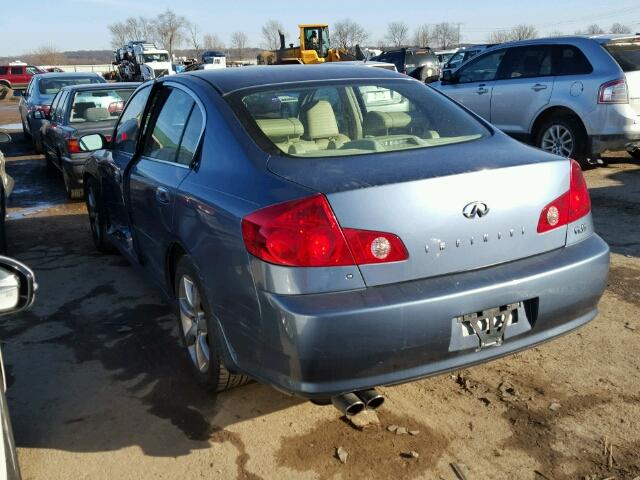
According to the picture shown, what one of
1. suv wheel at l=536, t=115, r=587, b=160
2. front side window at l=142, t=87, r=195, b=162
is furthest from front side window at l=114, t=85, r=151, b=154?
suv wheel at l=536, t=115, r=587, b=160

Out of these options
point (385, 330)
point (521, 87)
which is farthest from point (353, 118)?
point (521, 87)

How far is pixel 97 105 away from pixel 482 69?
18.3 ft

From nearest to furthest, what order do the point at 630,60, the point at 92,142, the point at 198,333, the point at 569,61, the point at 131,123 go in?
1. the point at 198,333
2. the point at 131,123
3. the point at 92,142
4. the point at 630,60
5. the point at 569,61

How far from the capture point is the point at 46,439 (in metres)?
3.02

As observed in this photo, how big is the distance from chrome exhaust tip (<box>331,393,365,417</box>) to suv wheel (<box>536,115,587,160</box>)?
6.23 m

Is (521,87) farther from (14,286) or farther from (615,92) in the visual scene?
(14,286)

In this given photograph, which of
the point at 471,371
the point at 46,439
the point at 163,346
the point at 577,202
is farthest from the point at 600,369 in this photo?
the point at 46,439

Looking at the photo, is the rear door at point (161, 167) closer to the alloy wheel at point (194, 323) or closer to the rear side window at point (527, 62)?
the alloy wheel at point (194, 323)

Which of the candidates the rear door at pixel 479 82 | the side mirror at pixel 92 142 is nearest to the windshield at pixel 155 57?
the rear door at pixel 479 82

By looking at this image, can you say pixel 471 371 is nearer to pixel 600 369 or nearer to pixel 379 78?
pixel 600 369

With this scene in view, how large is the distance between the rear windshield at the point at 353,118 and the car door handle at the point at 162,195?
2.10 ft

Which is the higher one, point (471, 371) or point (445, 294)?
point (445, 294)

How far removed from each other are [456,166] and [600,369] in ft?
5.10

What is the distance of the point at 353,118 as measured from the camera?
143 inches
